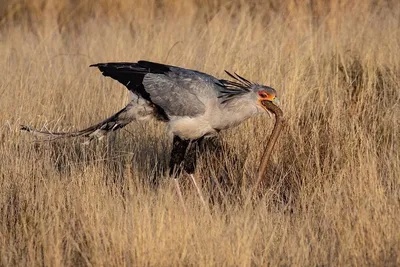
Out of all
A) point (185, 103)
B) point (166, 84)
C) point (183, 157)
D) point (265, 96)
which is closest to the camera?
point (265, 96)

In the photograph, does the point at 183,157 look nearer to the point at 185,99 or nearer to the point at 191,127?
the point at 191,127

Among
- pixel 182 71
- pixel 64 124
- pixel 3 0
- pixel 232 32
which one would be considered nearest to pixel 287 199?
pixel 182 71

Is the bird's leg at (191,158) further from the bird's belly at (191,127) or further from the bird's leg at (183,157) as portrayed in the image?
the bird's belly at (191,127)

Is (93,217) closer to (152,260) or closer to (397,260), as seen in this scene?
(152,260)

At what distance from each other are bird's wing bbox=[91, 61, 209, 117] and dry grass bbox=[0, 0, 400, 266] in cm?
51

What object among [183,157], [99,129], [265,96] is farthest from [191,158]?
[265,96]

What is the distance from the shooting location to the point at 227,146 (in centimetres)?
587

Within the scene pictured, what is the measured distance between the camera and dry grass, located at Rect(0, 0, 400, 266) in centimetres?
410

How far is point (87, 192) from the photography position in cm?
473

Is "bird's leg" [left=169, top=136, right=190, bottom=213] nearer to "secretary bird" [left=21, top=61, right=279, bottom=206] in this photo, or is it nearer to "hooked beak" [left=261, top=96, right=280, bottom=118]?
"secretary bird" [left=21, top=61, right=279, bottom=206]

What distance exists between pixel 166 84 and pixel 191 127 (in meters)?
0.35

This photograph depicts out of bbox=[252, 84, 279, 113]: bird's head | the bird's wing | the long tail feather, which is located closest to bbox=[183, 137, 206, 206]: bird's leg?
the bird's wing

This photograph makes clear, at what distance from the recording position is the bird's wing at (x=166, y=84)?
5.21 m

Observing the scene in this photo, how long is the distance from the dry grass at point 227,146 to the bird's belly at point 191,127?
362mm
